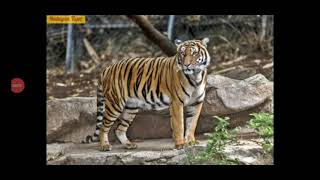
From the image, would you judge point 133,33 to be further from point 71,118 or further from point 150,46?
point 71,118

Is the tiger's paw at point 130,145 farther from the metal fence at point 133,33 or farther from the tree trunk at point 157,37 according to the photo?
the metal fence at point 133,33

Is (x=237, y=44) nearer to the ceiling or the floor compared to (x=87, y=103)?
nearer to the ceiling

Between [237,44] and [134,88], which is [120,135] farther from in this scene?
[237,44]

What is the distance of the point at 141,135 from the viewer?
662 cm

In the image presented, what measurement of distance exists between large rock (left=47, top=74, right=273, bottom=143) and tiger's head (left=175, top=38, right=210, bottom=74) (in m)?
0.43

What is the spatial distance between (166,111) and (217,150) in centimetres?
68

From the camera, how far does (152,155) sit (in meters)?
6.23

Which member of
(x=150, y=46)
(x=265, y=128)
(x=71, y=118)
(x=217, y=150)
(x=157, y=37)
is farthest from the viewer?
(x=150, y=46)

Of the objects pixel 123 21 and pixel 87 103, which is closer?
pixel 87 103
